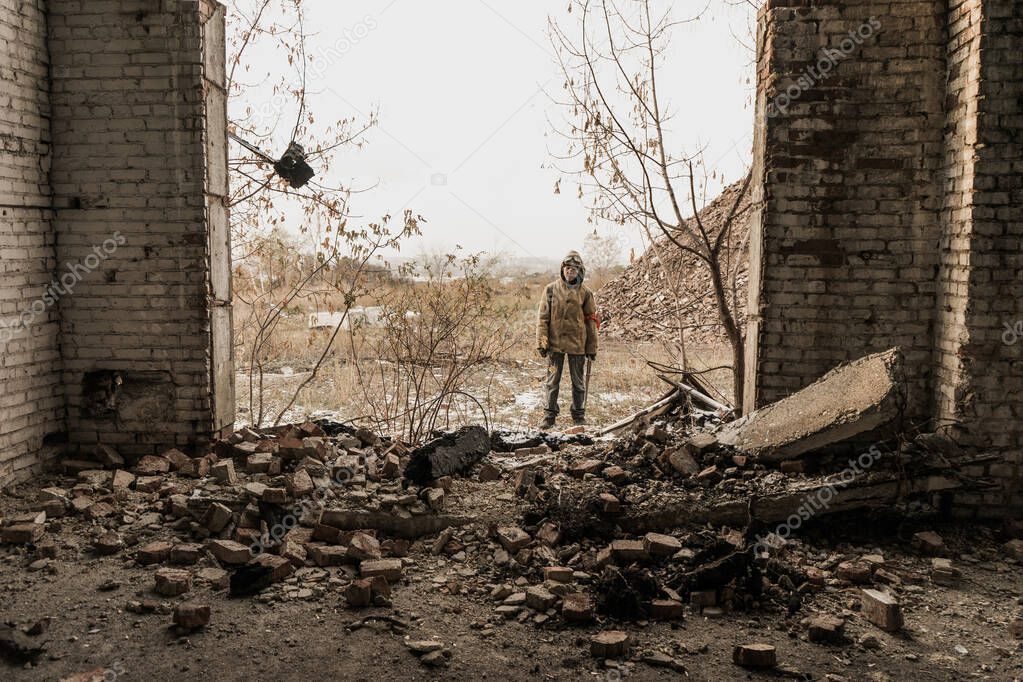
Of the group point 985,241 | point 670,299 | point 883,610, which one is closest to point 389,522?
point 883,610

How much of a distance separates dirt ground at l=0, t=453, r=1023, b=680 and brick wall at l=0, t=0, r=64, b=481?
119 centimetres

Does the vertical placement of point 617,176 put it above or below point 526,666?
above

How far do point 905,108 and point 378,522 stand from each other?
4.41 m

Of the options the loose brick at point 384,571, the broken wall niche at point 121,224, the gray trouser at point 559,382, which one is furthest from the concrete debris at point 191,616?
the gray trouser at point 559,382

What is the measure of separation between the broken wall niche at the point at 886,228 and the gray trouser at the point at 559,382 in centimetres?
323

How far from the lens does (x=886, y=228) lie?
514 centimetres

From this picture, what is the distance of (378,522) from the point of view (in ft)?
15.2

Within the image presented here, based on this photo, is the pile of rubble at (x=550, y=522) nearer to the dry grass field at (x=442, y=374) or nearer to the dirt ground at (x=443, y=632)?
the dirt ground at (x=443, y=632)

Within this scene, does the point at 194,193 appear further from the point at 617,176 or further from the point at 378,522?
the point at 617,176

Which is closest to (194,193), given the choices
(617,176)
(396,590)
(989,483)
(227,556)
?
(227,556)

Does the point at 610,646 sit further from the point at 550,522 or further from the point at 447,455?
the point at 447,455

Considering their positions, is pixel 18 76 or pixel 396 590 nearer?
pixel 396 590

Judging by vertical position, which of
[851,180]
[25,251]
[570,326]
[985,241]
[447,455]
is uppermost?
[851,180]

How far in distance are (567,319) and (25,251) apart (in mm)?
5193
